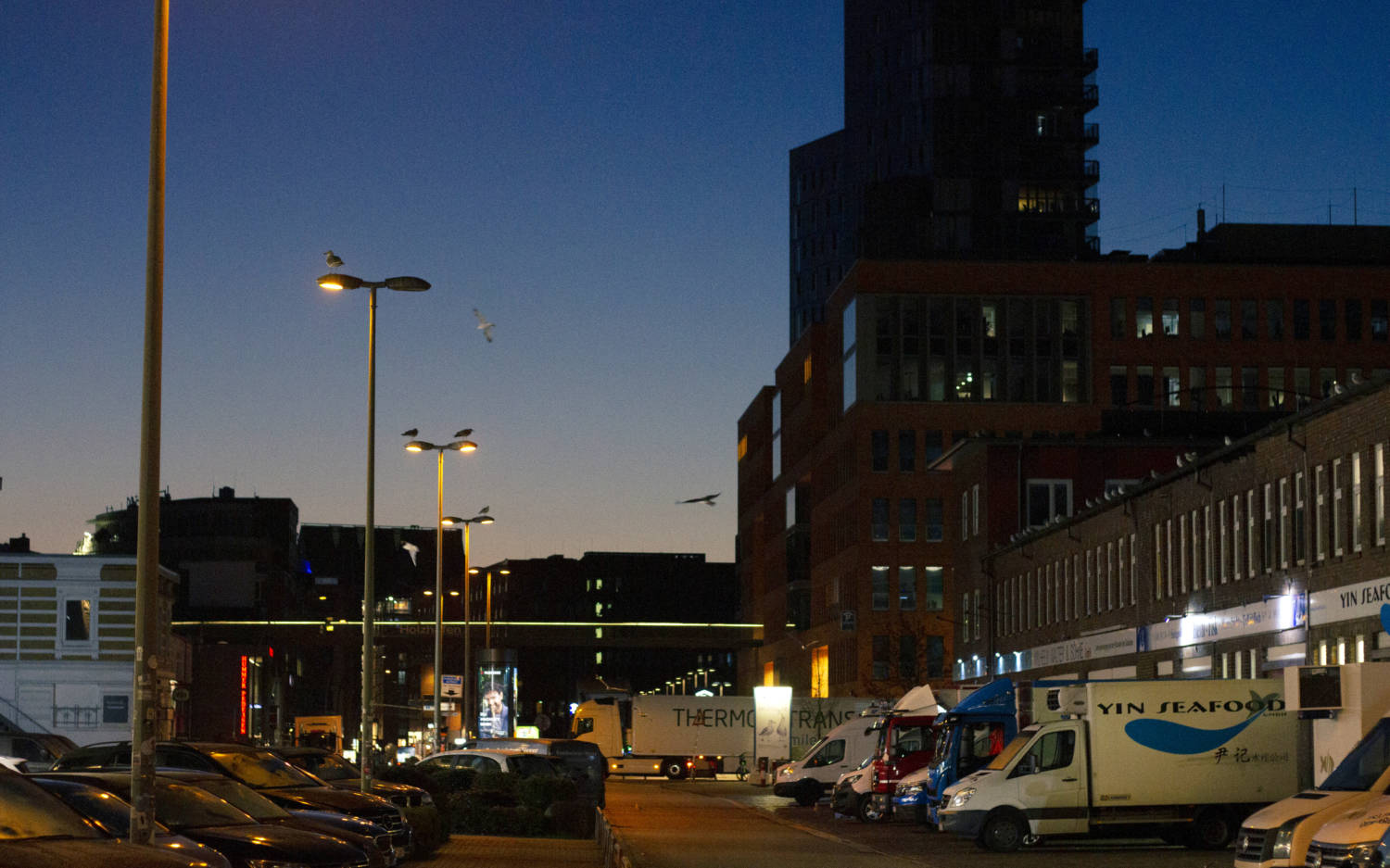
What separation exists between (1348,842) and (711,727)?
214 feet

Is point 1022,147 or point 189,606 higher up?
point 1022,147

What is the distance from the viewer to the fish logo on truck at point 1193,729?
31.2 m

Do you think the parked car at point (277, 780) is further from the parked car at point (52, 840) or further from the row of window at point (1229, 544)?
the row of window at point (1229, 544)

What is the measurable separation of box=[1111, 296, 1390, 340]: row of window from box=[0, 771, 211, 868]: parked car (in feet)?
310

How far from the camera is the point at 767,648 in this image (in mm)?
137000

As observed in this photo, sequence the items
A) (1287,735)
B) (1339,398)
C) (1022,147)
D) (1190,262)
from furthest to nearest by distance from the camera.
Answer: (1022,147), (1190,262), (1339,398), (1287,735)

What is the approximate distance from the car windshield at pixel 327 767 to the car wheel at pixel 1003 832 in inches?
422

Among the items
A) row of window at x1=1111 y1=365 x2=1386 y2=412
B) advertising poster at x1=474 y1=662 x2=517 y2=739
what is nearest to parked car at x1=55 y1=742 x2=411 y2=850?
advertising poster at x1=474 y1=662 x2=517 y2=739

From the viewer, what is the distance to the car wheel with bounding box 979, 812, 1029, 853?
104 feet

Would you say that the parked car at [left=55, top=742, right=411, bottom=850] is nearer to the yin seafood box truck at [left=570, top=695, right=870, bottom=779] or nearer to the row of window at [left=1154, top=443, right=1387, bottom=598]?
the row of window at [left=1154, top=443, right=1387, bottom=598]

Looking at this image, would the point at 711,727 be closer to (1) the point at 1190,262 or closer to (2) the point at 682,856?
(1) the point at 1190,262

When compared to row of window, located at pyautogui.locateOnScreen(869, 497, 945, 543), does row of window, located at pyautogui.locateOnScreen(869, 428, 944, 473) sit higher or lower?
higher

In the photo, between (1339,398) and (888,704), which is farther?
(888,704)

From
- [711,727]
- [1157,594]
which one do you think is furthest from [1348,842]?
[711,727]
